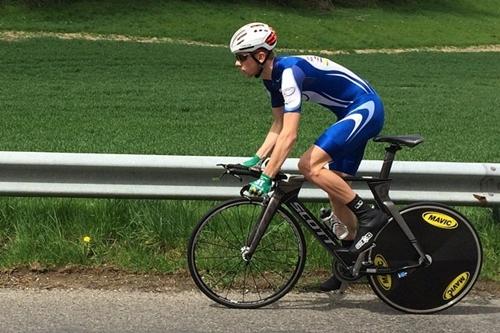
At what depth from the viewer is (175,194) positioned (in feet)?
17.5

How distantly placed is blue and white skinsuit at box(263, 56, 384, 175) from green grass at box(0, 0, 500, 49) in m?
34.0

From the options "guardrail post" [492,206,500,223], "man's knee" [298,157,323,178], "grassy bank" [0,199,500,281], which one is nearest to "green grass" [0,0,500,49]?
"grassy bank" [0,199,500,281]

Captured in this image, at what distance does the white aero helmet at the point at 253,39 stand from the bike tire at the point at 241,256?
3.20 feet

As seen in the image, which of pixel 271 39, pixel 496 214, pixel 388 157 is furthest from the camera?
pixel 496 214

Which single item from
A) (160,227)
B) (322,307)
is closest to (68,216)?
(160,227)

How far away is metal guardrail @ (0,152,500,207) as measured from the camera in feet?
17.3

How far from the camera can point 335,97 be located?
470 cm

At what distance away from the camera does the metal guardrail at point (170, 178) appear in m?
5.27

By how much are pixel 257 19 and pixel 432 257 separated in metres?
41.7

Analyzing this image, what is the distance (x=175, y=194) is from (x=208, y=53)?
2748 cm

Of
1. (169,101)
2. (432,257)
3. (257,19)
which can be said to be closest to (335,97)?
(432,257)

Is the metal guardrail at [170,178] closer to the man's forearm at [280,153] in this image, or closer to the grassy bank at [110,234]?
the grassy bank at [110,234]

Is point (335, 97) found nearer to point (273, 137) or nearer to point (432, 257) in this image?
point (273, 137)

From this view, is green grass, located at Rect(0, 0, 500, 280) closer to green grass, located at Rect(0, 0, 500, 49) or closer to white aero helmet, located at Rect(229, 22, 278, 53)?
green grass, located at Rect(0, 0, 500, 49)
